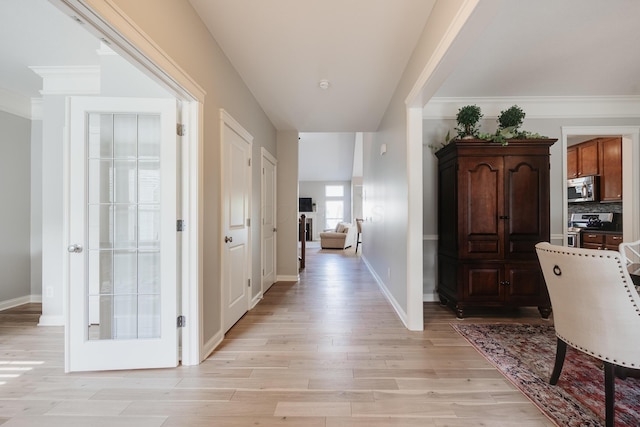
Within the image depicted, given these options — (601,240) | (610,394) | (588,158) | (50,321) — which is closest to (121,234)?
(50,321)

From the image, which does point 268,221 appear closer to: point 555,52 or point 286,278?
point 286,278

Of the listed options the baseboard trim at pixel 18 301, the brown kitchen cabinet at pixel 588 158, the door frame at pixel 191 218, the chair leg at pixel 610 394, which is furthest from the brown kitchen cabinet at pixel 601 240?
the baseboard trim at pixel 18 301

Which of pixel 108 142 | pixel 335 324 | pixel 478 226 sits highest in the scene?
pixel 108 142

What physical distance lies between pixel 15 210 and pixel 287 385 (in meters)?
3.94

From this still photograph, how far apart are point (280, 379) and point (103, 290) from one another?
141 centimetres

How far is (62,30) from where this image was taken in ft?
6.89

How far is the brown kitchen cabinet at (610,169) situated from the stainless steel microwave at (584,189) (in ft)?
0.20

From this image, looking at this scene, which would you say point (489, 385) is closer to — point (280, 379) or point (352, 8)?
point (280, 379)

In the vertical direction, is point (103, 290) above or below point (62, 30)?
below

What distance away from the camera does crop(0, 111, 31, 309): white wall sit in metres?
3.12

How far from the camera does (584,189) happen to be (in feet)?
14.4

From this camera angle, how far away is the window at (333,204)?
12.0 m

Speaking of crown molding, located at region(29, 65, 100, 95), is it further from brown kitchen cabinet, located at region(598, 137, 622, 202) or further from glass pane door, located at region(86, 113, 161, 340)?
brown kitchen cabinet, located at region(598, 137, 622, 202)

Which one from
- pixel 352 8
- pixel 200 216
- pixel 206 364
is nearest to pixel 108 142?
pixel 200 216
